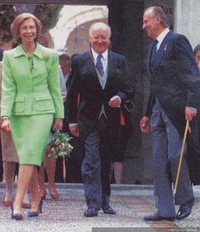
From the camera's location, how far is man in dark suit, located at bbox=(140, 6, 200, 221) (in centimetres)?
950

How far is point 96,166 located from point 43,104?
2.62 ft

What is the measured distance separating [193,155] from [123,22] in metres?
4.80

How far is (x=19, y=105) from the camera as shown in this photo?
975cm

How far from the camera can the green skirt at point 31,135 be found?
→ 31.9 feet

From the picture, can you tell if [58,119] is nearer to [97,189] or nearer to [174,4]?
[97,189]

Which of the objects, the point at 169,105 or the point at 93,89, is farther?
the point at 93,89

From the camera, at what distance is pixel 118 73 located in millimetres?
10211

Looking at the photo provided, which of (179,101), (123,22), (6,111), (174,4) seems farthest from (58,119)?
(123,22)

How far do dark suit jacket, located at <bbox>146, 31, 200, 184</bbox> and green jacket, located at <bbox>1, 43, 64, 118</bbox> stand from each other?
37.4 inches

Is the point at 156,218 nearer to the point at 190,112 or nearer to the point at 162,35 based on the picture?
the point at 190,112

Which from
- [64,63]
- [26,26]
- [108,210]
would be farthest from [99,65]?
[64,63]

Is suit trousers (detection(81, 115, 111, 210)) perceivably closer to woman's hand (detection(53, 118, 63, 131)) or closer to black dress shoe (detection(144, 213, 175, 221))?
woman's hand (detection(53, 118, 63, 131))

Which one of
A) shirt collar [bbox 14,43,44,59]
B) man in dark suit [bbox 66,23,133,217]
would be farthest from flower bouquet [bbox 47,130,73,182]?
shirt collar [bbox 14,43,44,59]

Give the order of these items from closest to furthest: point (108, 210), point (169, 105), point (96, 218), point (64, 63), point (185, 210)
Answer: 1. point (169, 105)
2. point (185, 210)
3. point (96, 218)
4. point (108, 210)
5. point (64, 63)
